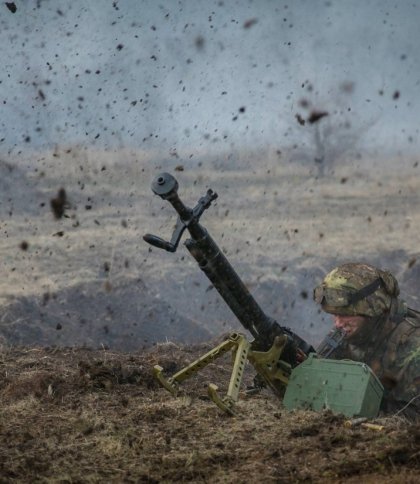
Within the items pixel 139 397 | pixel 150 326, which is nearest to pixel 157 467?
pixel 139 397

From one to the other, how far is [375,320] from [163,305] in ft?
33.7

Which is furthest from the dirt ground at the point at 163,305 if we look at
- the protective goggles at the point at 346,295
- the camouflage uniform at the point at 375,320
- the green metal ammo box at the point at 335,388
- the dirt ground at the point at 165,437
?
the protective goggles at the point at 346,295

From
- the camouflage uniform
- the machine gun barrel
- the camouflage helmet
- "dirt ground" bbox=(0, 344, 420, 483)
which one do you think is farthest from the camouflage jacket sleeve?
the machine gun barrel

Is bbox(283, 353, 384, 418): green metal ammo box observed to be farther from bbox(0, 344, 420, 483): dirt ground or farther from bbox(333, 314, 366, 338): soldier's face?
bbox(333, 314, 366, 338): soldier's face

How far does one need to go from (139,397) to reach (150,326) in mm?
8974

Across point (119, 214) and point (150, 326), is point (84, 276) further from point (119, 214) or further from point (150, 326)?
point (119, 214)

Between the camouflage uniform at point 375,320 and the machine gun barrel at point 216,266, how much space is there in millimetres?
694

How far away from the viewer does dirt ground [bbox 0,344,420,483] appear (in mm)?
6465

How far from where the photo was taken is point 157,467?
6758 millimetres

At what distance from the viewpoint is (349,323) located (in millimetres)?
9523

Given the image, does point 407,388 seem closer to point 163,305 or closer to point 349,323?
point 349,323

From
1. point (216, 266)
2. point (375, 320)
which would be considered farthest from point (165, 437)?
point (375, 320)

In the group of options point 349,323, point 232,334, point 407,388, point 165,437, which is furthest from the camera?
point 349,323

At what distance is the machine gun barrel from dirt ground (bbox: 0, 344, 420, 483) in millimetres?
663
